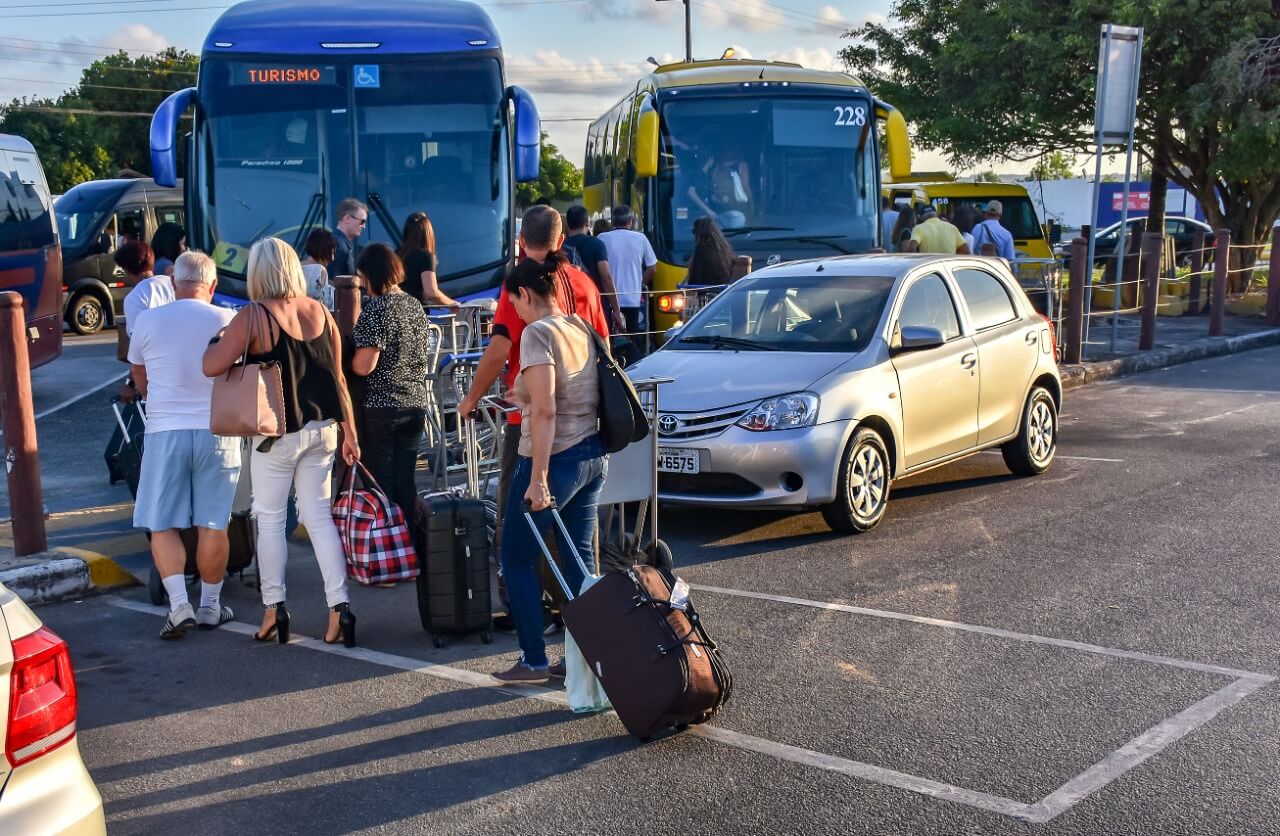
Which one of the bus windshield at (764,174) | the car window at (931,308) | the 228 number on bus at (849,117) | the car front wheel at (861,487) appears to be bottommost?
the car front wheel at (861,487)

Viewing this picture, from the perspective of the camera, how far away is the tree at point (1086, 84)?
74.2 feet

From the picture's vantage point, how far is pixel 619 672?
16.2 feet

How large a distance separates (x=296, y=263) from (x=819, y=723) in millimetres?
2942

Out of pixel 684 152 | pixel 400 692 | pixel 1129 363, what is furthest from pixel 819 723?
pixel 1129 363

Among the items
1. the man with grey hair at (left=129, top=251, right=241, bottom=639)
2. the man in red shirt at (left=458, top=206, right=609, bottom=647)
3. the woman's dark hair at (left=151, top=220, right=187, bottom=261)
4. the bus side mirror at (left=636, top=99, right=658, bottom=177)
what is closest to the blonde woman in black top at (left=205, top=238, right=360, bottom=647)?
the man with grey hair at (left=129, top=251, right=241, bottom=639)

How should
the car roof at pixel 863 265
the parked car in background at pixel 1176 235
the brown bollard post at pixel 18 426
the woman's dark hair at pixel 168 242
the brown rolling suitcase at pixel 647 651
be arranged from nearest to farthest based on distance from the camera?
1. the brown rolling suitcase at pixel 647 651
2. the brown bollard post at pixel 18 426
3. the car roof at pixel 863 265
4. the woman's dark hair at pixel 168 242
5. the parked car in background at pixel 1176 235

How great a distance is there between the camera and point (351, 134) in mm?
12047

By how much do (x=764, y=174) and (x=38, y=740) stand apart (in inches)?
488

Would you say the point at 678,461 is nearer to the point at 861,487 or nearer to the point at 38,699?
the point at 861,487

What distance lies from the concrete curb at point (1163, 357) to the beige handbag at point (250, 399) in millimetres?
11198

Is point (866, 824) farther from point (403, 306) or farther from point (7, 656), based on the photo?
point (403, 306)

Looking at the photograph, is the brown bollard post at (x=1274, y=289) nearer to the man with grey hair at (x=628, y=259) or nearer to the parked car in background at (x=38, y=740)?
the man with grey hair at (x=628, y=259)

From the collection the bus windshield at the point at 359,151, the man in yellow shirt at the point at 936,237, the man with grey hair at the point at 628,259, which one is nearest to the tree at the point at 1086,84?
the man in yellow shirt at the point at 936,237

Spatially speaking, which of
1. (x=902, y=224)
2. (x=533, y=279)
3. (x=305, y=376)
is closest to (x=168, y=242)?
(x=305, y=376)
